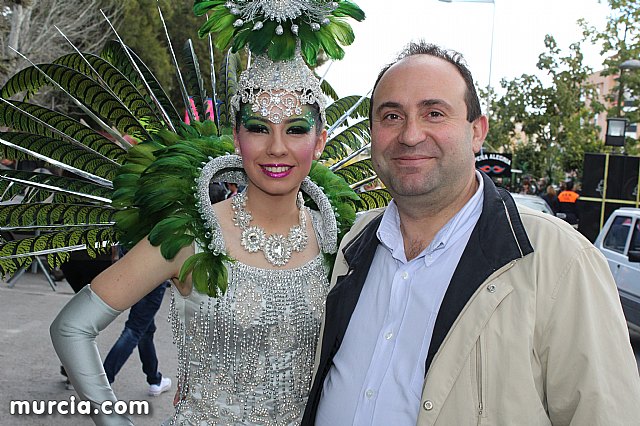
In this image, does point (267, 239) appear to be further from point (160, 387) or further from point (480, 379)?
point (160, 387)

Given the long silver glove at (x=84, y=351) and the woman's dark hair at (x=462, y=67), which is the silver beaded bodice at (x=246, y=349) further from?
the woman's dark hair at (x=462, y=67)

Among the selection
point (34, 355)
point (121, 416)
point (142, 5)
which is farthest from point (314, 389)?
point (142, 5)

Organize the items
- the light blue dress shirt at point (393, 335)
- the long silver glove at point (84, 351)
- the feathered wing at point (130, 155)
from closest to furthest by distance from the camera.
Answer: the light blue dress shirt at point (393, 335) < the long silver glove at point (84, 351) < the feathered wing at point (130, 155)

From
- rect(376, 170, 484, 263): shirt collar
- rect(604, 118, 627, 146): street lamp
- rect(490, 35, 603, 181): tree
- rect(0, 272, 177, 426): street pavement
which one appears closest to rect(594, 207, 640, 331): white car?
rect(0, 272, 177, 426): street pavement

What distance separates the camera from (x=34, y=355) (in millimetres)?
5586

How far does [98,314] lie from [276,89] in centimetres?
97

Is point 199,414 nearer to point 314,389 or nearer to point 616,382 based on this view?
point 314,389

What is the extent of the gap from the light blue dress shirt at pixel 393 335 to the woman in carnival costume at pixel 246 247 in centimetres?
32

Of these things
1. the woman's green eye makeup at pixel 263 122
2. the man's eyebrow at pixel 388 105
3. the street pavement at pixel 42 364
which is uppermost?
the man's eyebrow at pixel 388 105

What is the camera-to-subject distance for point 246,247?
93.4 inches

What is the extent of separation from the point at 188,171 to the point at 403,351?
108cm

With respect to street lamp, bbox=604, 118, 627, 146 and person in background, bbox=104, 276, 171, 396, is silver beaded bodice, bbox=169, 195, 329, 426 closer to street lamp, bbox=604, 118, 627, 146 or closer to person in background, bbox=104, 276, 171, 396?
person in background, bbox=104, 276, 171, 396

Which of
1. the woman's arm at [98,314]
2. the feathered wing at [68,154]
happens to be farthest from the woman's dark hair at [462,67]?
the feathered wing at [68,154]

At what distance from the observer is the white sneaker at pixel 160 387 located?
4934 mm
